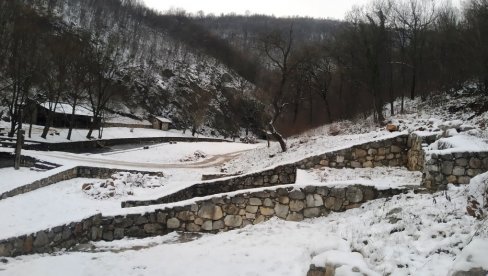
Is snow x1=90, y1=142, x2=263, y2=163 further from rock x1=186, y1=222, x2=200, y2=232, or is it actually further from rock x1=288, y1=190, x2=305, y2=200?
rock x1=288, y1=190, x2=305, y2=200

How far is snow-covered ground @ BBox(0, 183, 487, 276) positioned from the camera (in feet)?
15.9

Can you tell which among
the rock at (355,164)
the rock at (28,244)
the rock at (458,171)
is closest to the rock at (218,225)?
the rock at (28,244)

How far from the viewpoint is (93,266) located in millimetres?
6609

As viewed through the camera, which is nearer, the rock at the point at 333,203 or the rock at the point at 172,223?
the rock at the point at 172,223

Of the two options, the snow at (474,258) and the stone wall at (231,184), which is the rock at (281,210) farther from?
the snow at (474,258)

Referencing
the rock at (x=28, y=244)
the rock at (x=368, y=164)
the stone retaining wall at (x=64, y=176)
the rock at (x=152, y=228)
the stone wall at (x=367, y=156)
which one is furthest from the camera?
the stone retaining wall at (x=64, y=176)

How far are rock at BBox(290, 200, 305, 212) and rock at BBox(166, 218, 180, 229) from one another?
2717 mm

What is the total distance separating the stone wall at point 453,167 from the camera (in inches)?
363

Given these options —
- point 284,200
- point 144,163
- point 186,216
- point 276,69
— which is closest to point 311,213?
point 284,200

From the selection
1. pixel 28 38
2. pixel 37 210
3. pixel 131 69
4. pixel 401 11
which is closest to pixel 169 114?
pixel 131 69

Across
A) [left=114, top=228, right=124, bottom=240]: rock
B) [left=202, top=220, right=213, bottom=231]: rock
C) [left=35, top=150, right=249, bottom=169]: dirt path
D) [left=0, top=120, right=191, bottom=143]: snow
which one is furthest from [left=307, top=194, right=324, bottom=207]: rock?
[left=0, top=120, right=191, bottom=143]: snow

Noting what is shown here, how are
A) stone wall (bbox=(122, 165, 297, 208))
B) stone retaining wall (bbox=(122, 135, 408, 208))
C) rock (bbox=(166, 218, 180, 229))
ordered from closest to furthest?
rock (bbox=(166, 218, 180, 229))
stone wall (bbox=(122, 165, 297, 208))
stone retaining wall (bbox=(122, 135, 408, 208))

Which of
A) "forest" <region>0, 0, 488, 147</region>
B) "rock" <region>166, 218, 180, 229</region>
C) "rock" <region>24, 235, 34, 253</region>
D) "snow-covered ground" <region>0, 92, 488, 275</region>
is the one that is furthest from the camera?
"forest" <region>0, 0, 488, 147</region>

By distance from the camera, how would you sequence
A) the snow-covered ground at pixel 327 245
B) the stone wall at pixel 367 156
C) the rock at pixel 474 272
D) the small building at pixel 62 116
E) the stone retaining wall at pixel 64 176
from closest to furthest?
the rock at pixel 474 272 < the snow-covered ground at pixel 327 245 < the stone wall at pixel 367 156 < the stone retaining wall at pixel 64 176 < the small building at pixel 62 116
